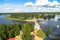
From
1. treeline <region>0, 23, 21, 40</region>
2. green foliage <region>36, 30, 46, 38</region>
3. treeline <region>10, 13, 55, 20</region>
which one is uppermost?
treeline <region>10, 13, 55, 20</region>

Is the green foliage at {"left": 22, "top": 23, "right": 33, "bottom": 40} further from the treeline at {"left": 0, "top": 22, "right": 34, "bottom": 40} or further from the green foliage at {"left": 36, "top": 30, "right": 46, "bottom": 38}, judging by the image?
the green foliage at {"left": 36, "top": 30, "right": 46, "bottom": 38}

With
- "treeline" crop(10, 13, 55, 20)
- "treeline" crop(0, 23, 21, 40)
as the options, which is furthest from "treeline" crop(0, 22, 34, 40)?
"treeline" crop(10, 13, 55, 20)

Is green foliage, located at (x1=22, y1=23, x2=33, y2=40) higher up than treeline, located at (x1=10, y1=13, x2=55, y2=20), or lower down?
lower down

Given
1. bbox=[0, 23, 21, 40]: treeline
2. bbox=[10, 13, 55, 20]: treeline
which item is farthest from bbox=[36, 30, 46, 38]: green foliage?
bbox=[0, 23, 21, 40]: treeline

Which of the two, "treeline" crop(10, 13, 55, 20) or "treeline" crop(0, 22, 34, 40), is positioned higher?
"treeline" crop(10, 13, 55, 20)

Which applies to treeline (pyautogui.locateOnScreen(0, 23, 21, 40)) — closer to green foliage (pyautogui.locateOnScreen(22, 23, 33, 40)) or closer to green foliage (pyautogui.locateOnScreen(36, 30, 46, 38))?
green foliage (pyautogui.locateOnScreen(22, 23, 33, 40))

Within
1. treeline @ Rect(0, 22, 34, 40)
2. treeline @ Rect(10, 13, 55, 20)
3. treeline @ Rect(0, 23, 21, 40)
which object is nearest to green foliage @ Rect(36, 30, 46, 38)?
treeline @ Rect(0, 22, 34, 40)

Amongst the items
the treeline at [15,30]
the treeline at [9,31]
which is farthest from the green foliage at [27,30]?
the treeline at [9,31]

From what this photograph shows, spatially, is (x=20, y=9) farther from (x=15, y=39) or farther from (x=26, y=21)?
(x=15, y=39)

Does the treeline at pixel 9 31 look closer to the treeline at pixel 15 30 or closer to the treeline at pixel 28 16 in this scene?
the treeline at pixel 15 30
